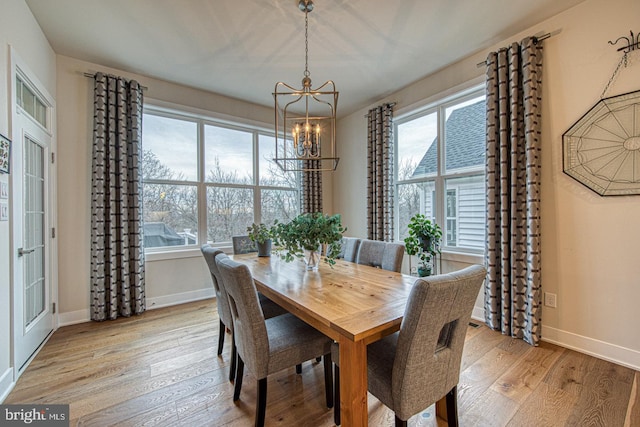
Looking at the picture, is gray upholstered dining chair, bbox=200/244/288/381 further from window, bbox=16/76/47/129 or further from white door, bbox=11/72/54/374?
window, bbox=16/76/47/129

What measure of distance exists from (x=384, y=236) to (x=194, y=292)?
2.65 meters

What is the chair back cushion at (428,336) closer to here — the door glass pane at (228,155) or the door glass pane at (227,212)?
the door glass pane at (227,212)

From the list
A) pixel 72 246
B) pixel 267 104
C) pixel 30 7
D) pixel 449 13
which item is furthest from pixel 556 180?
pixel 72 246

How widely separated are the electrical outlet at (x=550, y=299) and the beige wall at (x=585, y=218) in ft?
0.11

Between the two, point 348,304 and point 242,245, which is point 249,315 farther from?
point 242,245

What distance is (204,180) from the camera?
3807mm

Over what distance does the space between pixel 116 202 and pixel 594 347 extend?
4.70 meters

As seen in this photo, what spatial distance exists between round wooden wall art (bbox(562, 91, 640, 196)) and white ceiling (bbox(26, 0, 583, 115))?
94 cm

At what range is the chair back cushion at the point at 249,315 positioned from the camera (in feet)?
4.50

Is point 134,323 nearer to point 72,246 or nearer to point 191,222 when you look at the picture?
point 72,246

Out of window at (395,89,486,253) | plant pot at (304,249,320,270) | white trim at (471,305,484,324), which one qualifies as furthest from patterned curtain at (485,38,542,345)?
plant pot at (304,249,320,270)

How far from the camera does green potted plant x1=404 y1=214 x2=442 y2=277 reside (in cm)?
306

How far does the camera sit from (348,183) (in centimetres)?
463

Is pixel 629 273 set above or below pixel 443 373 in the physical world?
above
